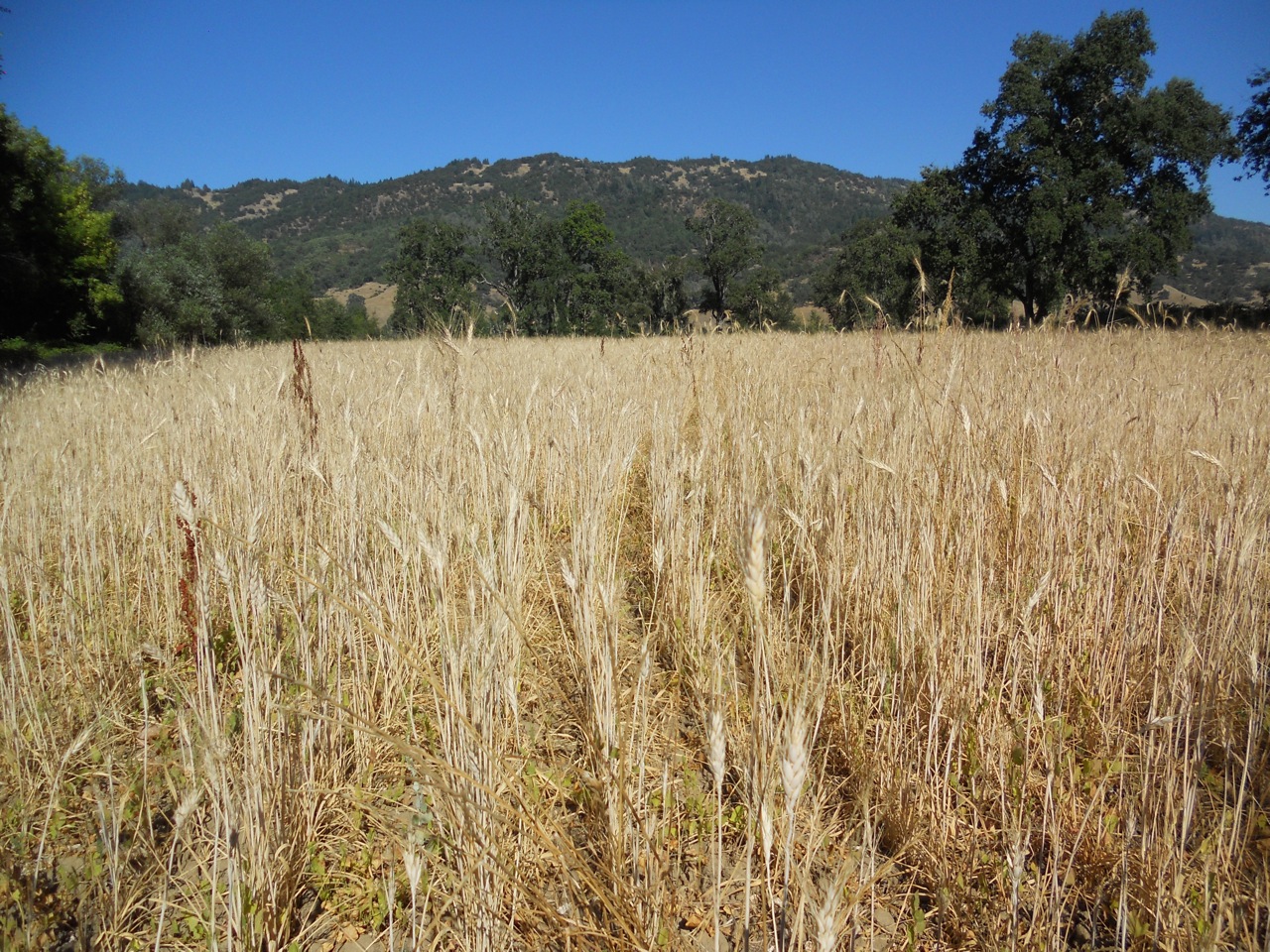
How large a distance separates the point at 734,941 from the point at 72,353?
80.9ft

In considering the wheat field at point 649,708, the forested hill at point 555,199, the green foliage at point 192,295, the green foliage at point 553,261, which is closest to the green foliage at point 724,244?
the green foliage at point 553,261

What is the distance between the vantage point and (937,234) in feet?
73.5

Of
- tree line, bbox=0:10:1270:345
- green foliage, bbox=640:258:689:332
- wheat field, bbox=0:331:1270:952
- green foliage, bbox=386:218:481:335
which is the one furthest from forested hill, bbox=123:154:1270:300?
wheat field, bbox=0:331:1270:952

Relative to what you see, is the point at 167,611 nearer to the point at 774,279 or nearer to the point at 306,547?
the point at 306,547

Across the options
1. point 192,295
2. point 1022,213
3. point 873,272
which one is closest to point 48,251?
point 192,295

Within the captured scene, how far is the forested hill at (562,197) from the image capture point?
10550cm

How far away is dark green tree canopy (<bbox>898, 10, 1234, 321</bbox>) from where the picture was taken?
19297mm

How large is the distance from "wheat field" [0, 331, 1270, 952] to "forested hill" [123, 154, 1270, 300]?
90.1 m

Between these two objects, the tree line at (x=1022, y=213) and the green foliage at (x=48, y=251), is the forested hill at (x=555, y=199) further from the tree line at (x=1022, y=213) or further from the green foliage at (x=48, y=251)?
the green foliage at (x=48, y=251)

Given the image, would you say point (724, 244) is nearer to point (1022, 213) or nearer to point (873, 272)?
point (873, 272)

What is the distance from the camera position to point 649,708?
84.2 inches

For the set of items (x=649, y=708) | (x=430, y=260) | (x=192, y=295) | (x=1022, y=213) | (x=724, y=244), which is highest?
(x=724, y=244)

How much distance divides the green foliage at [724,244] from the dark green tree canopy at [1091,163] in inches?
799

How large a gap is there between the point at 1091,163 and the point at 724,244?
77.6 ft
